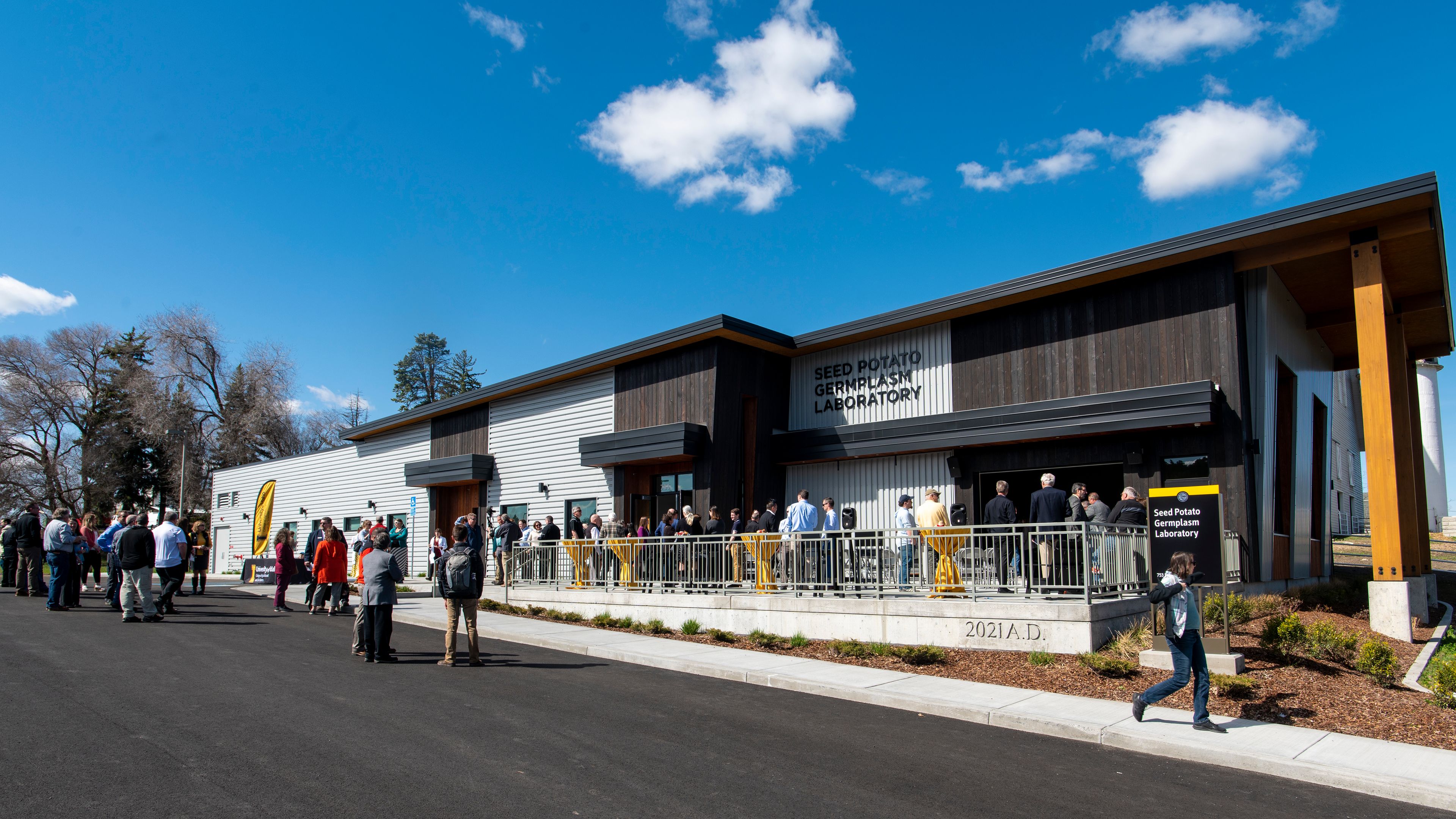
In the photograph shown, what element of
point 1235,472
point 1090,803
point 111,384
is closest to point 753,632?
point 1090,803

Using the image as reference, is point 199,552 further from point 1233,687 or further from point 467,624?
point 1233,687

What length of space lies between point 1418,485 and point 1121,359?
→ 1100 cm

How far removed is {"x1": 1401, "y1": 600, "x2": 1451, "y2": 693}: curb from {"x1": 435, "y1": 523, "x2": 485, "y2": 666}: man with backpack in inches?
420

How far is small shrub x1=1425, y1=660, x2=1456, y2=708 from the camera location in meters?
7.97

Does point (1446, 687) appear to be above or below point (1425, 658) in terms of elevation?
above

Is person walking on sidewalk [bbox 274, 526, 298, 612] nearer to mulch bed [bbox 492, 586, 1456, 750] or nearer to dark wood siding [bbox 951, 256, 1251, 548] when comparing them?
mulch bed [bbox 492, 586, 1456, 750]

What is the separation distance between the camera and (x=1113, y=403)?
14703mm

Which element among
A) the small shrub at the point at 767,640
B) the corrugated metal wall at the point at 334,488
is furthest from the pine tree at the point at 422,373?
the small shrub at the point at 767,640

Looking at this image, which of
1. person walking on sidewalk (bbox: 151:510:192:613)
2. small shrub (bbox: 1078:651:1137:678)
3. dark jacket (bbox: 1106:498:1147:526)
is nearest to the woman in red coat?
person walking on sidewalk (bbox: 151:510:192:613)

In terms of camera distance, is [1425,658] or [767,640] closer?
[1425,658]

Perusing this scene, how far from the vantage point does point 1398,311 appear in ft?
59.1

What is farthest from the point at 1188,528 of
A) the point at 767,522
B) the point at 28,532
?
the point at 28,532

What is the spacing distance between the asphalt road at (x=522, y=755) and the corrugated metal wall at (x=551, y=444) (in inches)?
500

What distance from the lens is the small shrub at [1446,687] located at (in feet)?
26.2
